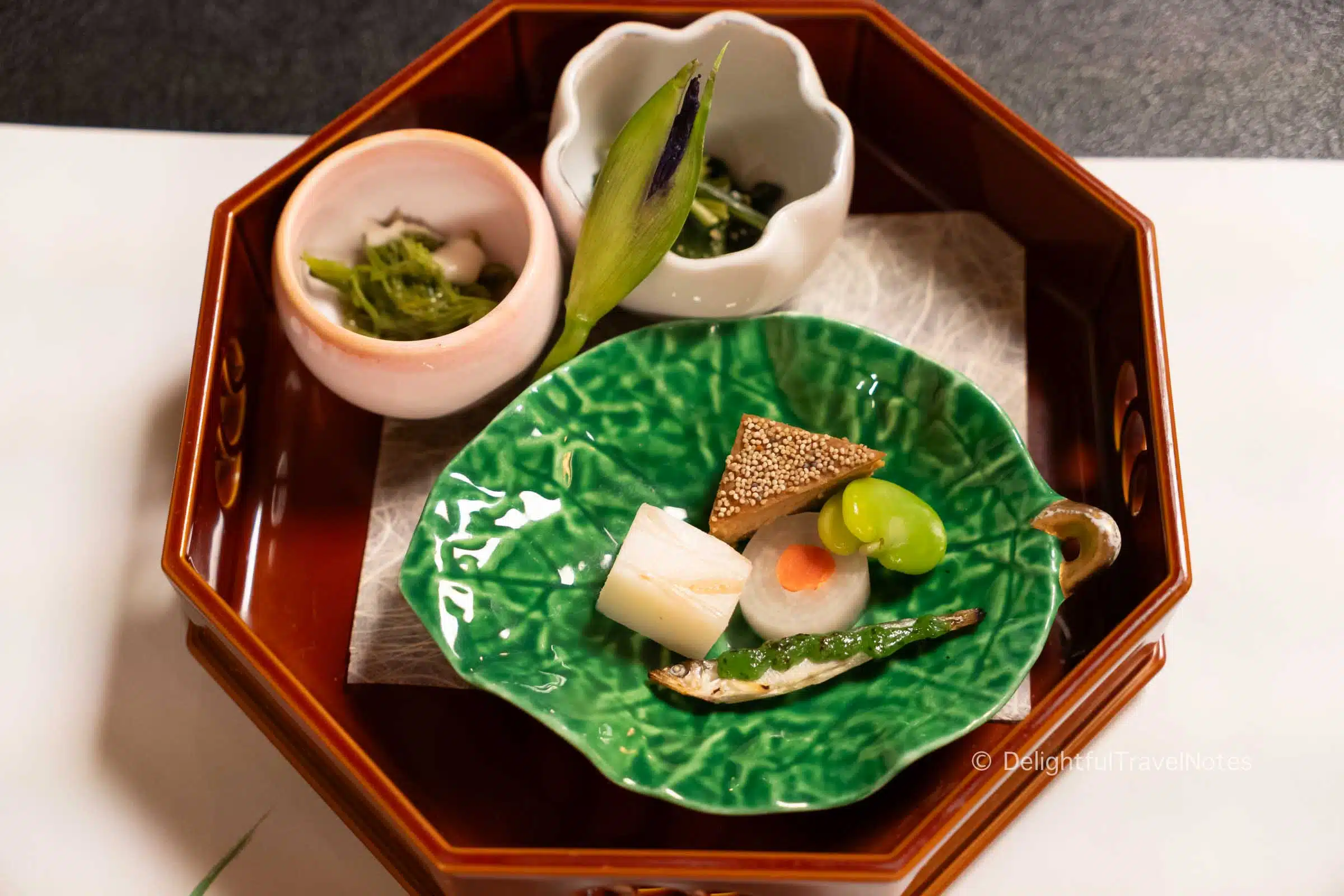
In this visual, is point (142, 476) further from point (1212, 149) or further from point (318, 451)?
point (1212, 149)

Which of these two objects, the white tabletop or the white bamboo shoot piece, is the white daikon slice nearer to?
the white bamboo shoot piece

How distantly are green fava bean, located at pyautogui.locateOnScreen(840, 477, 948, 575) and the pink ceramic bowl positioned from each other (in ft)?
1.09

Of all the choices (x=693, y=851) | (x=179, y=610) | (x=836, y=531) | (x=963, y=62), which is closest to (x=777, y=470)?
(x=836, y=531)

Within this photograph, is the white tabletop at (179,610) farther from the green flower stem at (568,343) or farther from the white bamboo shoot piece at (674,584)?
the green flower stem at (568,343)

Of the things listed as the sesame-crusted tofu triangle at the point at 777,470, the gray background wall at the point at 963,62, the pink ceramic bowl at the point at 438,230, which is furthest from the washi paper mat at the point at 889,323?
the gray background wall at the point at 963,62

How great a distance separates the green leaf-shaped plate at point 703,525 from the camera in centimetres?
100

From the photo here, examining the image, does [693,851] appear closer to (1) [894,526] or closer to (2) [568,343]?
(1) [894,526]

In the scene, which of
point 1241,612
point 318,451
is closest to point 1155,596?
point 1241,612

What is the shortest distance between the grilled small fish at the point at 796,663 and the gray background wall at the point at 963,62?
0.84 meters

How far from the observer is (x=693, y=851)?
955 mm

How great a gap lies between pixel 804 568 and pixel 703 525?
0.39 feet

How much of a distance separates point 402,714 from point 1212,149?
1.25 metres

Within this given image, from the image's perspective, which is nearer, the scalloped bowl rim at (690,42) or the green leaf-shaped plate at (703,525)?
the green leaf-shaped plate at (703,525)

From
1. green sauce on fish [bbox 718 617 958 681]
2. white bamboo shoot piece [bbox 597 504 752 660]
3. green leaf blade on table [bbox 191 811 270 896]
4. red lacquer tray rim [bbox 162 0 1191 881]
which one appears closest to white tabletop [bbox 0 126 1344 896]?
green leaf blade on table [bbox 191 811 270 896]
